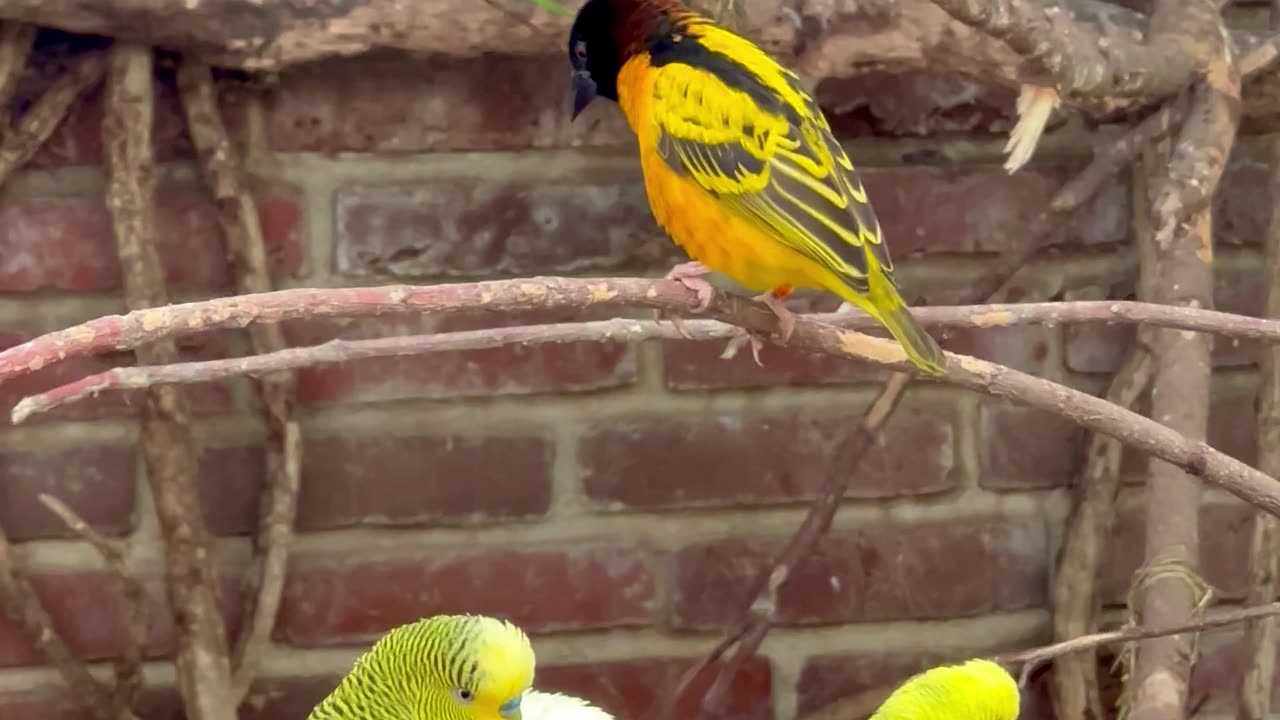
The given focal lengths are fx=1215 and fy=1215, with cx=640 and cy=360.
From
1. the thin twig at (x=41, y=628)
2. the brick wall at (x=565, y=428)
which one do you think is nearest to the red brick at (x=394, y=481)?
the brick wall at (x=565, y=428)

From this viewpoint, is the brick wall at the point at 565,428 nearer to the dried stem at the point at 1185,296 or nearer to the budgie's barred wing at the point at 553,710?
the dried stem at the point at 1185,296

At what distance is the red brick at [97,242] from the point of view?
2.49ft

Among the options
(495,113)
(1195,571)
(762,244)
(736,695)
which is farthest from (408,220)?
(1195,571)

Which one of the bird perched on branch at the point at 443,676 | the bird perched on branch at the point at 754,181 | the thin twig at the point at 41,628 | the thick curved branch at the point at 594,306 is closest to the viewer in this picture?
the thick curved branch at the point at 594,306

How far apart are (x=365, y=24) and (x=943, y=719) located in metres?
0.50

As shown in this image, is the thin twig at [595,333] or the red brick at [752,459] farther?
the red brick at [752,459]

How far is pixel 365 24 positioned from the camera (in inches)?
28.1

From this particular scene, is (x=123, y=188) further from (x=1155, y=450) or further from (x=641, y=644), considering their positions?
(x=1155, y=450)

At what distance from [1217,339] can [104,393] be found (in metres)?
0.75

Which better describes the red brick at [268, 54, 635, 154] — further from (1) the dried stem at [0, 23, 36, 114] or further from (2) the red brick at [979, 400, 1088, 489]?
(2) the red brick at [979, 400, 1088, 489]

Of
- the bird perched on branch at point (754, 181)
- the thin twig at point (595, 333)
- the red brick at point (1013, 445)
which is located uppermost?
the bird perched on branch at point (754, 181)

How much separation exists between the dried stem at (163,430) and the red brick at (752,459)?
253 mm

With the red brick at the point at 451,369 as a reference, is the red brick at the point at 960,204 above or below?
above

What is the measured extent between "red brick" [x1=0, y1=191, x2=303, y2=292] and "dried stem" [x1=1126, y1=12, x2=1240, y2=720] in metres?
0.55
